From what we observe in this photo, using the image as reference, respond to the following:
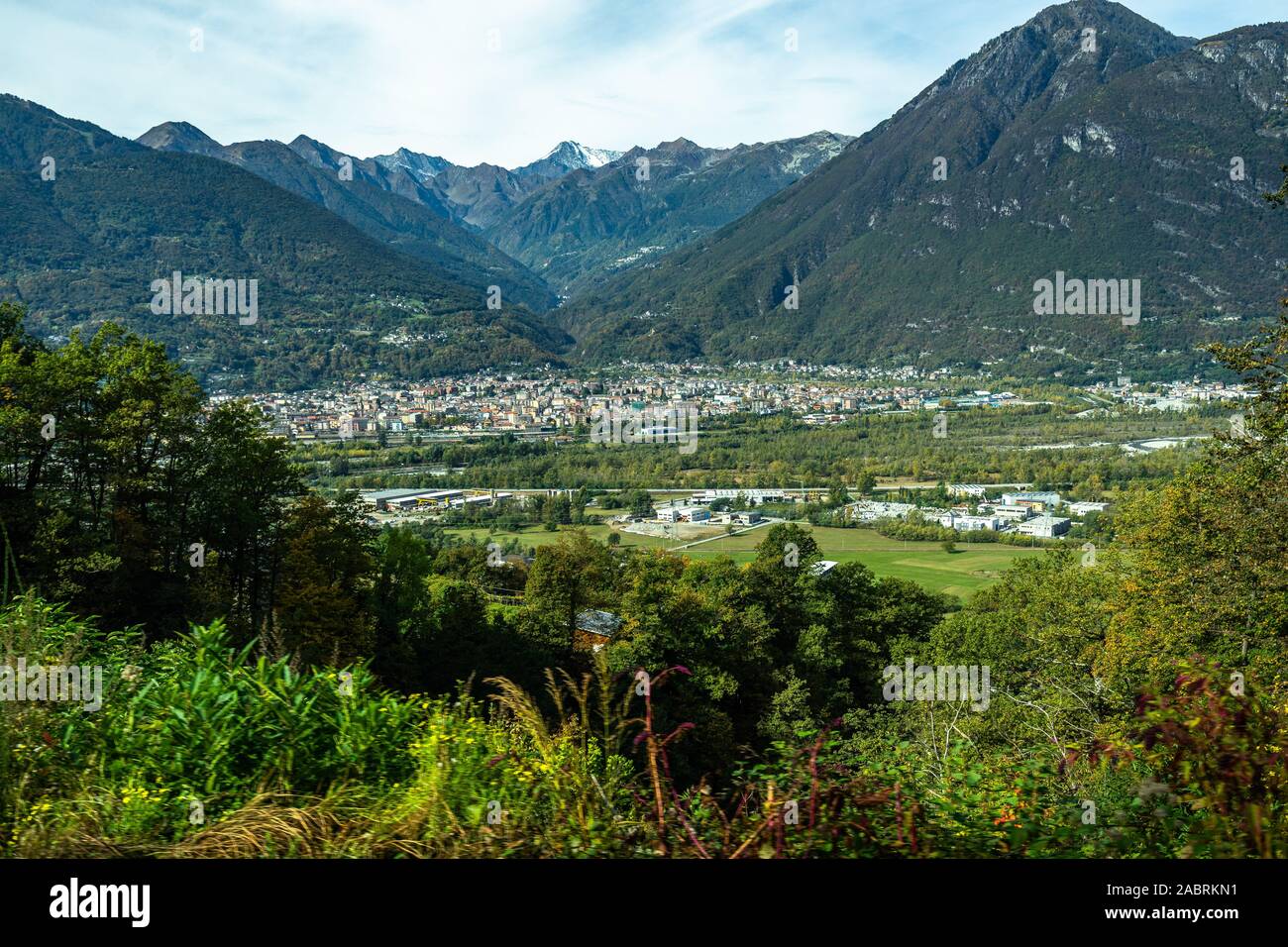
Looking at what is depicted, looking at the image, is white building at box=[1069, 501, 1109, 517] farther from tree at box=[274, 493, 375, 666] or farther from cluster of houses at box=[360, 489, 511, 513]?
tree at box=[274, 493, 375, 666]

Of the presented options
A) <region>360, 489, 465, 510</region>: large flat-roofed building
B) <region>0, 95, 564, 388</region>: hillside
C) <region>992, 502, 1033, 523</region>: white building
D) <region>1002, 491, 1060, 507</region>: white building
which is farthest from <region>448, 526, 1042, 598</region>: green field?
<region>0, 95, 564, 388</region>: hillside

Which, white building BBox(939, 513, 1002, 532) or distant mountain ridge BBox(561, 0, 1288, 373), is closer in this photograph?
white building BBox(939, 513, 1002, 532)

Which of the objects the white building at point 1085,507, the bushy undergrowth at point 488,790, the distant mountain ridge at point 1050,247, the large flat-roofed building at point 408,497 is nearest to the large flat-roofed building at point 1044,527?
the white building at point 1085,507

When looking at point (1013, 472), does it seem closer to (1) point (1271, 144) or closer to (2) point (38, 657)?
(2) point (38, 657)

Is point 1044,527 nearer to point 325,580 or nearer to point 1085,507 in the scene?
point 1085,507

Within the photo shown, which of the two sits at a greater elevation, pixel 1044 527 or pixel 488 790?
pixel 488 790

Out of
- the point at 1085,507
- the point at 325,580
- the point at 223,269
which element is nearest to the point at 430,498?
the point at 325,580

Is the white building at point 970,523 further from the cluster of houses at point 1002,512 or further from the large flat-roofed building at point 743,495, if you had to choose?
the large flat-roofed building at point 743,495
